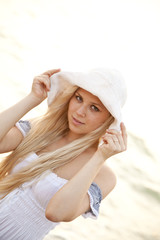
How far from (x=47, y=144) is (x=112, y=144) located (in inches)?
19.9

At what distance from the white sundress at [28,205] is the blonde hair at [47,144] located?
0.16 ft

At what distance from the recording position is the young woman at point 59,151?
188 cm

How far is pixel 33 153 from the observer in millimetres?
2170

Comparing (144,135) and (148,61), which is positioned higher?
(148,61)

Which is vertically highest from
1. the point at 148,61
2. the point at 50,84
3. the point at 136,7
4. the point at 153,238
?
the point at 50,84

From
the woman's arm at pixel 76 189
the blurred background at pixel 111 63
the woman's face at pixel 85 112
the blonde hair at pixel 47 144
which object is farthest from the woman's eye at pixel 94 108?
the blurred background at pixel 111 63

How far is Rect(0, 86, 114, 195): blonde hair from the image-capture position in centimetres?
208

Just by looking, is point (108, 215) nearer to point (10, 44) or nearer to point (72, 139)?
point (72, 139)

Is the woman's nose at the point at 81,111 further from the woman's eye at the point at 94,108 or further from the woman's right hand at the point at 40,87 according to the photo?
the woman's right hand at the point at 40,87

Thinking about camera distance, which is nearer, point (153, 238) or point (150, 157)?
point (153, 238)

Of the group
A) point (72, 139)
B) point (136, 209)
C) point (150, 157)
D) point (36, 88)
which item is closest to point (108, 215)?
point (136, 209)

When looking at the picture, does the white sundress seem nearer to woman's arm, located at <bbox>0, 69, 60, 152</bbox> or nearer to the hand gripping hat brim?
woman's arm, located at <bbox>0, 69, 60, 152</bbox>

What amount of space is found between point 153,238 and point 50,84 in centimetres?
307

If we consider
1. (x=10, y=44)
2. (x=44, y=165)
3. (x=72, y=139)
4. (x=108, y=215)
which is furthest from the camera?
(x=10, y=44)
